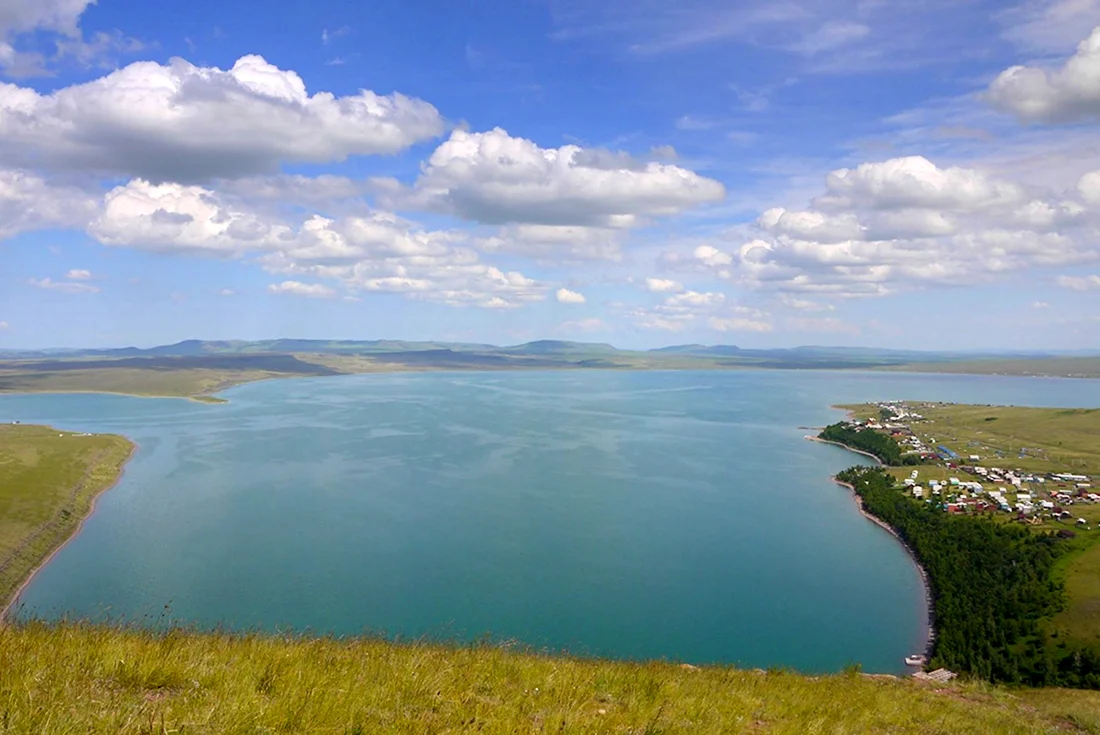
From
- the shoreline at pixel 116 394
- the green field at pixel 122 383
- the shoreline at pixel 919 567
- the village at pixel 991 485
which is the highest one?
the green field at pixel 122 383

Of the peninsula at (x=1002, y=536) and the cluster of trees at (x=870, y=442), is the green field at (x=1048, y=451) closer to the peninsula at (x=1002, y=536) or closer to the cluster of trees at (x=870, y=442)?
the peninsula at (x=1002, y=536)

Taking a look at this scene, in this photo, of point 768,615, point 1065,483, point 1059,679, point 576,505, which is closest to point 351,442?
point 576,505

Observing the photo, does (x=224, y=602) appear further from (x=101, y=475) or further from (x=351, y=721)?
(x=101, y=475)

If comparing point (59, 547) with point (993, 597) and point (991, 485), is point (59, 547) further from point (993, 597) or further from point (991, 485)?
point (991, 485)

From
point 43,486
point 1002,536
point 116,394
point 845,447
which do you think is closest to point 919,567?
point 1002,536

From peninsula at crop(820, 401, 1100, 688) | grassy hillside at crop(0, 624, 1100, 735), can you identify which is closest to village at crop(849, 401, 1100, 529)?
peninsula at crop(820, 401, 1100, 688)

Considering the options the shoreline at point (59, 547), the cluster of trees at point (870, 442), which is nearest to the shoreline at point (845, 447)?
the cluster of trees at point (870, 442)
